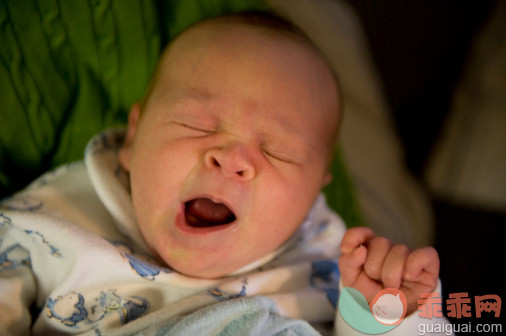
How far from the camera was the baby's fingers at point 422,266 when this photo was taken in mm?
809

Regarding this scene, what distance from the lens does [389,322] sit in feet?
2.79

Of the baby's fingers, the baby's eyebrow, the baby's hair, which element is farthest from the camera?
the baby's hair

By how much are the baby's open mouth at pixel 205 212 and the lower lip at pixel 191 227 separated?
50mm

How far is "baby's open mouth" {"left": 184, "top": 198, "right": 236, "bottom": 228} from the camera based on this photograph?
36.4 inches

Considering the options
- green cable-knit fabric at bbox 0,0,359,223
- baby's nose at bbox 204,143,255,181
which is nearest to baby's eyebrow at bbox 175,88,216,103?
baby's nose at bbox 204,143,255,181

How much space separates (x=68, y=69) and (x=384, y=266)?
809 millimetres

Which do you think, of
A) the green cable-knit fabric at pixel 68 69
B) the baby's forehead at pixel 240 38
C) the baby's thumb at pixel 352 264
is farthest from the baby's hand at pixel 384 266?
the green cable-knit fabric at pixel 68 69

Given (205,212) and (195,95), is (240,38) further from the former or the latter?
(205,212)

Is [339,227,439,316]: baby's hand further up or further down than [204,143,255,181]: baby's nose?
further down

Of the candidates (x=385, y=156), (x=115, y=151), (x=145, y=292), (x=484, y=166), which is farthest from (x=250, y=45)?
(x=484, y=166)

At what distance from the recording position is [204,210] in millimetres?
927

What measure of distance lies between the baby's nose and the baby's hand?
21cm

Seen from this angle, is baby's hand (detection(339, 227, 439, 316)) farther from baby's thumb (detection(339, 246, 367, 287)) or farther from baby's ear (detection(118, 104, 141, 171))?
baby's ear (detection(118, 104, 141, 171))

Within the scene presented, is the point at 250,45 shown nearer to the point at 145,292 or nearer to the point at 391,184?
the point at 145,292
